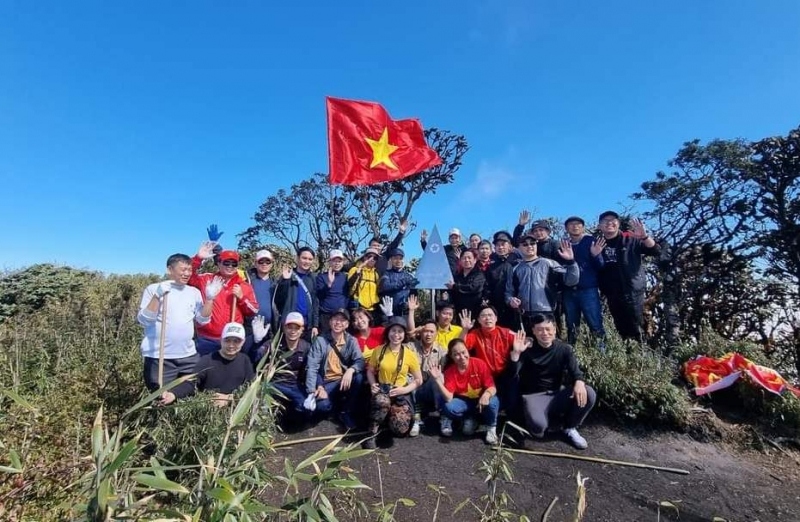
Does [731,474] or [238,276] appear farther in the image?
[238,276]

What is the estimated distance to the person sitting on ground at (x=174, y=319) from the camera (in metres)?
4.07

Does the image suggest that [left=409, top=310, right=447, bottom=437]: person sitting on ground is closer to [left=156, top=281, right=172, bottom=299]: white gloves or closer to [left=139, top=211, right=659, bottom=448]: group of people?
[left=139, top=211, right=659, bottom=448]: group of people

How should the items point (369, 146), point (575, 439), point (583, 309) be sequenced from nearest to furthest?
point (575, 439) → point (583, 309) → point (369, 146)

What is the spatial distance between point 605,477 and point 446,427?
65.7 inches

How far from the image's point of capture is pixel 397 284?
6.16m

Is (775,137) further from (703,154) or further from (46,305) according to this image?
(46,305)

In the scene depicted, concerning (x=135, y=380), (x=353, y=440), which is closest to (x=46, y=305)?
(x=135, y=380)

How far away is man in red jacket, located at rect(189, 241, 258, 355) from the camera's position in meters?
4.93

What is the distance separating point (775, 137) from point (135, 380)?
10447 mm

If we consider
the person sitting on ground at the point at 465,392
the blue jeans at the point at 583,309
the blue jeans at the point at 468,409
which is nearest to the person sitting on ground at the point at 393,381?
the person sitting on ground at the point at 465,392

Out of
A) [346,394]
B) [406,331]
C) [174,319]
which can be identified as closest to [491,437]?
[406,331]

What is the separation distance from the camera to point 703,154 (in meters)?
7.79

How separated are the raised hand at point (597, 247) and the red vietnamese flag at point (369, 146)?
3.73 metres

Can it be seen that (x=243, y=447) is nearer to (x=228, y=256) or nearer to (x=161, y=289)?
(x=161, y=289)
